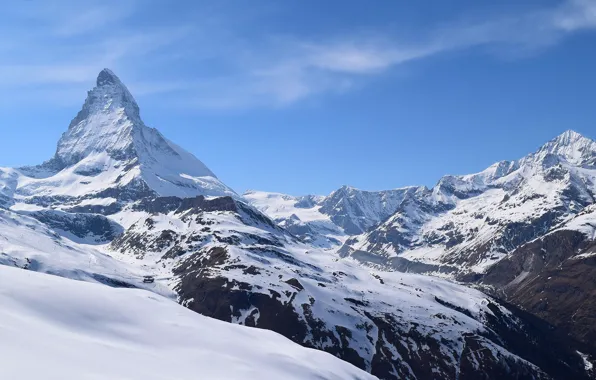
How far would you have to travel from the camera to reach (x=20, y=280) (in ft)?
268

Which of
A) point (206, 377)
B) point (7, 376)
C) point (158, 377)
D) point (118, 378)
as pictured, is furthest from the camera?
point (206, 377)

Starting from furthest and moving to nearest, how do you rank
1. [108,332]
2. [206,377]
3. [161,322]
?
[161,322], [108,332], [206,377]

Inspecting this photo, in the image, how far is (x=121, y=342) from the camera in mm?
74562

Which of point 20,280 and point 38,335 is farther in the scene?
point 20,280

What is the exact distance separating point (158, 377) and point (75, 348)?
30.8 ft

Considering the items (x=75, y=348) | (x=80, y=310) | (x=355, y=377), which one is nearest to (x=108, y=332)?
(x=80, y=310)

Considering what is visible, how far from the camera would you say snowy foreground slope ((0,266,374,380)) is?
59531 millimetres

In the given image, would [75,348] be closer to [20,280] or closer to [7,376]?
[7,376]

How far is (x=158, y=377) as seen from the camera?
62.7 meters

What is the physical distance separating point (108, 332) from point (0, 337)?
57.6 feet

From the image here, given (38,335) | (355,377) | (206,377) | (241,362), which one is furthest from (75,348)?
(355,377)

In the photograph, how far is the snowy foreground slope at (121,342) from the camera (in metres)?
59.5

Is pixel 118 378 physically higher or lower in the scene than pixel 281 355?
lower

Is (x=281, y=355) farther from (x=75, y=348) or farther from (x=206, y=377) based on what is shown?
(x=75, y=348)
